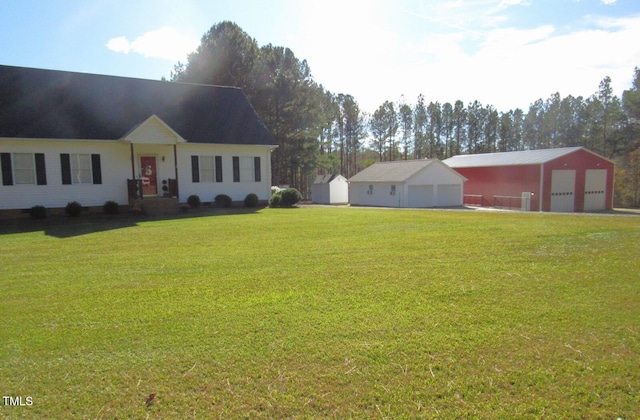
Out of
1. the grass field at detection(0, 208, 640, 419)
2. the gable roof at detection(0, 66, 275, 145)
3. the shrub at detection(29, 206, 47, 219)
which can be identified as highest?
the gable roof at detection(0, 66, 275, 145)

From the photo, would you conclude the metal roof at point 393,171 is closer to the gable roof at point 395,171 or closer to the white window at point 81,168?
the gable roof at point 395,171

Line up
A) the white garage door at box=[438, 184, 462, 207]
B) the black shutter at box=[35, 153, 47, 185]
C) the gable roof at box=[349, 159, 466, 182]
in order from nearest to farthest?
the black shutter at box=[35, 153, 47, 185], the gable roof at box=[349, 159, 466, 182], the white garage door at box=[438, 184, 462, 207]

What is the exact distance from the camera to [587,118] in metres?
58.9

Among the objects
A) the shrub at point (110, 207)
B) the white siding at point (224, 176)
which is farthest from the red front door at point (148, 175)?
the shrub at point (110, 207)

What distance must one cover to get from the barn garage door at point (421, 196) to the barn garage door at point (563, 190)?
341 inches

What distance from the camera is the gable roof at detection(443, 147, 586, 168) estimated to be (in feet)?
102

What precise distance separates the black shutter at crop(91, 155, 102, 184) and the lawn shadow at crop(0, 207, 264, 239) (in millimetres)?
1636

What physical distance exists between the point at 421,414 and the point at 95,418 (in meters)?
2.28

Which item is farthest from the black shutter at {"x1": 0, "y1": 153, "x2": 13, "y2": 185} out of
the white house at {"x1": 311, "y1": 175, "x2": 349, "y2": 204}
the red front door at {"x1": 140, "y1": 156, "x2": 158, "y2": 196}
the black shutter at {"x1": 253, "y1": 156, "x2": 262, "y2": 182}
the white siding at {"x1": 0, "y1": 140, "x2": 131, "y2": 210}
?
the white house at {"x1": 311, "y1": 175, "x2": 349, "y2": 204}

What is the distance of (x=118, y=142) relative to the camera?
747 inches

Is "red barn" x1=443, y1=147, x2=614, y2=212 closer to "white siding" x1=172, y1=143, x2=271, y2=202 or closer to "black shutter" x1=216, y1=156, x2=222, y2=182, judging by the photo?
"white siding" x1=172, y1=143, x2=271, y2=202

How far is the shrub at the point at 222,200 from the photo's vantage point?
21.5 m

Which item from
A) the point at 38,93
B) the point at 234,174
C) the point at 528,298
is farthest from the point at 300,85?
the point at 528,298

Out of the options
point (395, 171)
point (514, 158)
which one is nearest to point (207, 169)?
point (395, 171)
